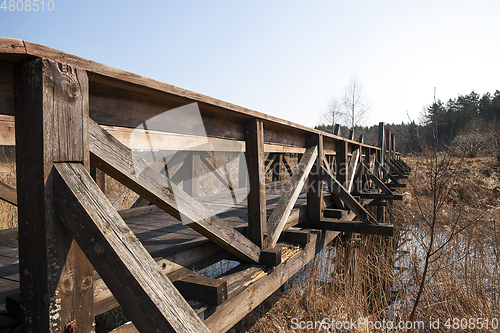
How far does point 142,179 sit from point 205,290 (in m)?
0.82

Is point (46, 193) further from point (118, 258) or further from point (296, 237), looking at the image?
point (296, 237)

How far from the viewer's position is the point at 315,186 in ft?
11.9

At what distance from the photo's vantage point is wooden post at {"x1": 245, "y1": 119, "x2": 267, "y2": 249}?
2.32 metres

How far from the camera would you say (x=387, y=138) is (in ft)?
→ 48.9

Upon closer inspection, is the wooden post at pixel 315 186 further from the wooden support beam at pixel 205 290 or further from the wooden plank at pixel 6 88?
the wooden plank at pixel 6 88

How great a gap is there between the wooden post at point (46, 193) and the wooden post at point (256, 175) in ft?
4.44

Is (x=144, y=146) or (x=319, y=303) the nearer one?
(x=144, y=146)

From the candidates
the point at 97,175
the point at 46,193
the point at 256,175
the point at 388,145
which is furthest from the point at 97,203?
the point at 388,145

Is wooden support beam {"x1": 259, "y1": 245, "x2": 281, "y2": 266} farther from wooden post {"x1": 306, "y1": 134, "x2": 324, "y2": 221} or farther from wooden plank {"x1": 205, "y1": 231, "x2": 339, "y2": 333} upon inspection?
wooden post {"x1": 306, "y1": 134, "x2": 324, "y2": 221}

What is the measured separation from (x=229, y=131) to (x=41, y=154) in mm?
1296

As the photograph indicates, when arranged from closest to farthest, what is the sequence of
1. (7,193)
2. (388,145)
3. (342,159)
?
(7,193) → (342,159) → (388,145)

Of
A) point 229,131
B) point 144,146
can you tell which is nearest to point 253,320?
point 229,131

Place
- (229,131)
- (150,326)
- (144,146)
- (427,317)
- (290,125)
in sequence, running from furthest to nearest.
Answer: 1. (427,317)
2. (290,125)
3. (229,131)
4. (144,146)
5. (150,326)

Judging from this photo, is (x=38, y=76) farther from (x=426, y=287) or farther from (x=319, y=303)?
(x=426, y=287)
